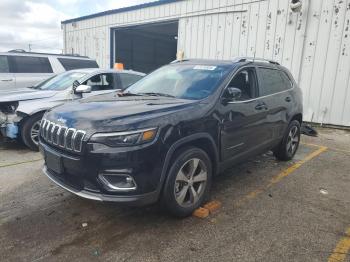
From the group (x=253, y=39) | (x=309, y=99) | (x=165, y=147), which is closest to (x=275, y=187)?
(x=165, y=147)

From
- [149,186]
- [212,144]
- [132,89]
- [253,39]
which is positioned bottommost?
[149,186]

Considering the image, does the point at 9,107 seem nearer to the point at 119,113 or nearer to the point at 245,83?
the point at 119,113

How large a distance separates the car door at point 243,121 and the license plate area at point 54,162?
181 cm

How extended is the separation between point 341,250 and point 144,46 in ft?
63.1

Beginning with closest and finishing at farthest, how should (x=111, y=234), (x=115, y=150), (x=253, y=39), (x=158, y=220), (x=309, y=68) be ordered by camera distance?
(x=115, y=150) → (x=111, y=234) → (x=158, y=220) → (x=309, y=68) → (x=253, y=39)

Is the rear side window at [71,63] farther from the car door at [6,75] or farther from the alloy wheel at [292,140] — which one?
the alloy wheel at [292,140]

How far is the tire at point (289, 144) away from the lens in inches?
219

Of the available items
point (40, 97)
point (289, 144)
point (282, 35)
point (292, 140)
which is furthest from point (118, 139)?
point (282, 35)

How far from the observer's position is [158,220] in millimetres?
3490

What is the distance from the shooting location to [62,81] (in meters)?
7.12

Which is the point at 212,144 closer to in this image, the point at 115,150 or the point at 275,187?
A: the point at 115,150

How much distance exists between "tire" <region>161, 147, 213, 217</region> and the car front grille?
36.3 inches

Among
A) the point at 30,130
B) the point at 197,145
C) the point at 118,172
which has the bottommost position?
the point at 30,130

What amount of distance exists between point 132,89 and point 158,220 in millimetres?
1928
